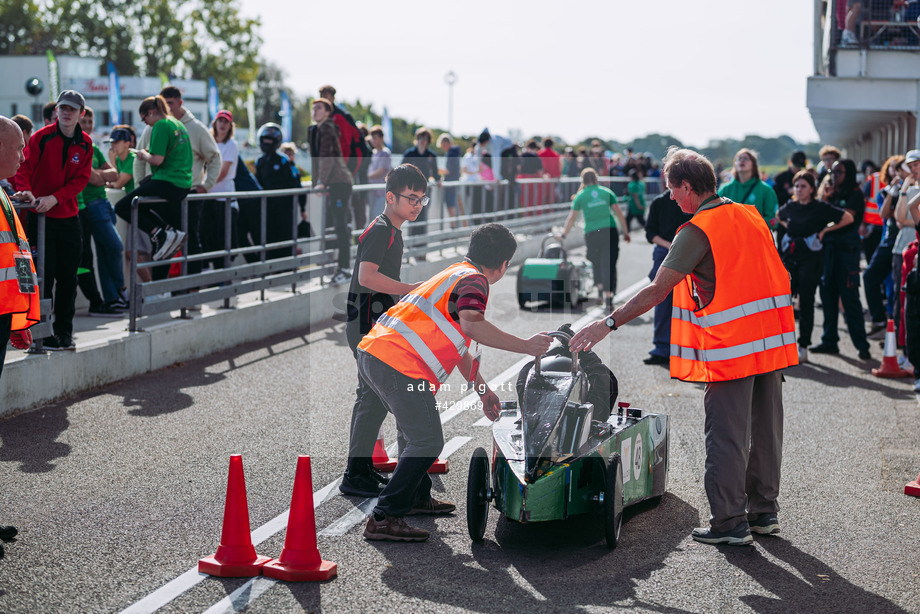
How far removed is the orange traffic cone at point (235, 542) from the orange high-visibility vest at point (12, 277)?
4.69 feet

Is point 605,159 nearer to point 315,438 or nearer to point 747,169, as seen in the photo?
point 747,169

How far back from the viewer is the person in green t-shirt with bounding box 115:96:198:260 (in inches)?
405

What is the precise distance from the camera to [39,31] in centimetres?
8525

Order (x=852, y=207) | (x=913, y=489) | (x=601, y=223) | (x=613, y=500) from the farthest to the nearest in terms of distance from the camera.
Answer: (x=601, y=223) → (x=852, y=207) → (x=913, y=489) → (x=613, y=500)

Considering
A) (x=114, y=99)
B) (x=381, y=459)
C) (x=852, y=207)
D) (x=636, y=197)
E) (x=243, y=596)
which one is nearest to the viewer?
(x=243, y=596)

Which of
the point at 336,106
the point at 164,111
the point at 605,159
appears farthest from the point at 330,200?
the point at 605,159

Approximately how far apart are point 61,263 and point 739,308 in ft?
19.2

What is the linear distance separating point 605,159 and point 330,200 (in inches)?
711

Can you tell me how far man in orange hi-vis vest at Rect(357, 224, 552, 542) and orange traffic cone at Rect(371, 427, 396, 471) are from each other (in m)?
1.37

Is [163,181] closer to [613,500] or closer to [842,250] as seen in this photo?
[613,500]

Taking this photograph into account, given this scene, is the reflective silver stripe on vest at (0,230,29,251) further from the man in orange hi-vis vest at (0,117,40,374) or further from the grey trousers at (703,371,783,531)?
the grey trousers at (703,371,783,531)

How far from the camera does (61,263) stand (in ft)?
29.5

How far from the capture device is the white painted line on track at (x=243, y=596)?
14.8 feet

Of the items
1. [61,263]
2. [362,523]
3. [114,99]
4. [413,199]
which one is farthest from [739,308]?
[114,99]
